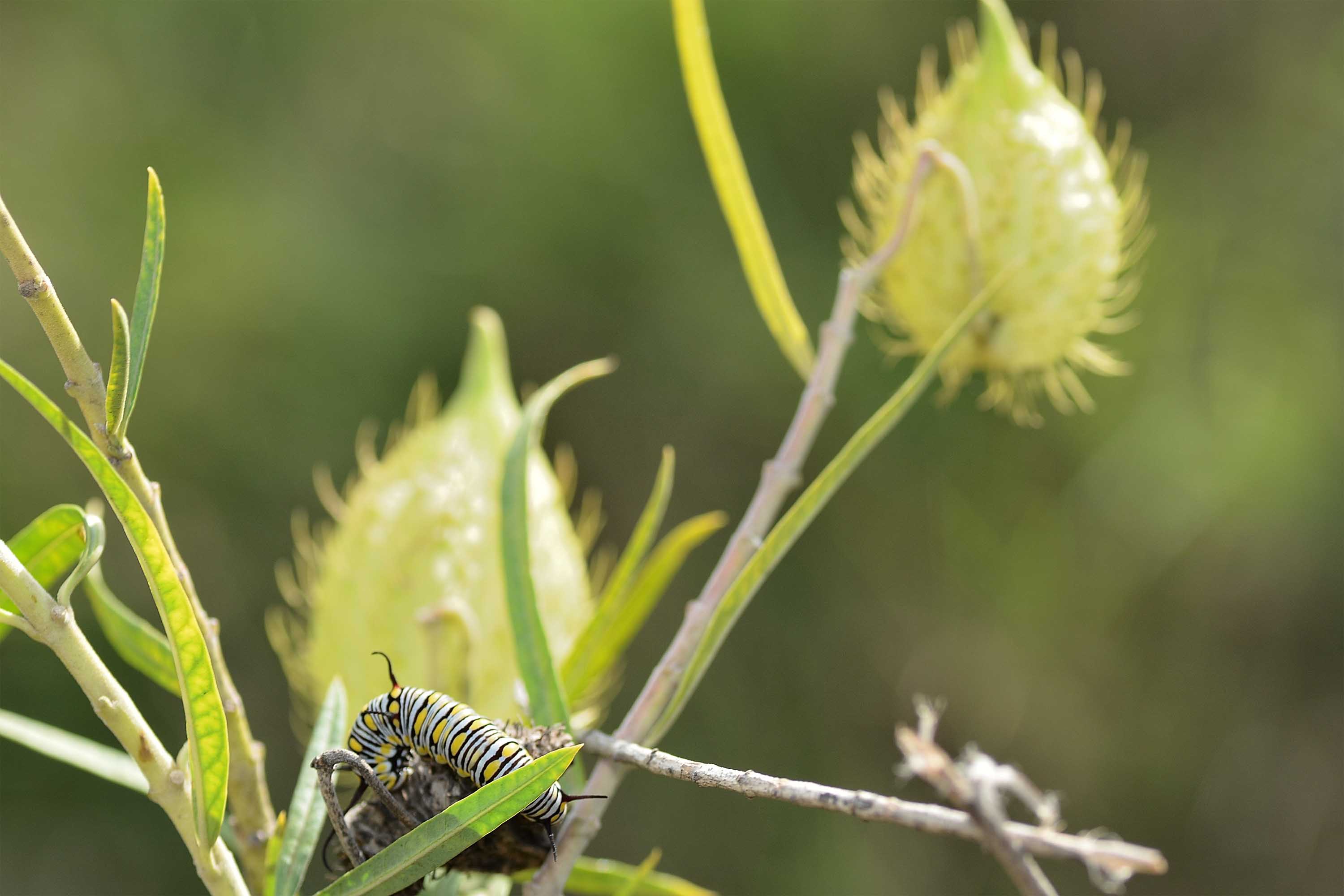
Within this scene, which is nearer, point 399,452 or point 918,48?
point 399,452

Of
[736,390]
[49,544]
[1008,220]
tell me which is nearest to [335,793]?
[49,544]

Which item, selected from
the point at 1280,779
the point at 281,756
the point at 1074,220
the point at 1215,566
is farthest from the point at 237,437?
the point at 1280,779

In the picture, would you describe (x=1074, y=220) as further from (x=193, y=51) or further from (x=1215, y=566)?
(x=193, y=51)

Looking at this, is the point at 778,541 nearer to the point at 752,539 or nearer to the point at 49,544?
the point at 752,539

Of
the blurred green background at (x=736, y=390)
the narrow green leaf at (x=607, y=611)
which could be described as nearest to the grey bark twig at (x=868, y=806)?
the narrow green leaf at (x=607, y=611)

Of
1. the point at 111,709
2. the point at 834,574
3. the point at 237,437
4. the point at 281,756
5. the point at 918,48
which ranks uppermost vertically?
the point at 918,48

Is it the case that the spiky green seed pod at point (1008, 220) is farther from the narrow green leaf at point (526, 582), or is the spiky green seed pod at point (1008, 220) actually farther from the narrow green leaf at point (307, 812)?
the narrow green leaf at point (307, 812)
